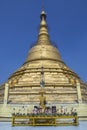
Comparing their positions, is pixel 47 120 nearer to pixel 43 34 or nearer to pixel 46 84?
pixel 46 84

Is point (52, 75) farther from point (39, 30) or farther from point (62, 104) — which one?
point (39, 30)

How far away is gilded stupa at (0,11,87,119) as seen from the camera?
28.0 m

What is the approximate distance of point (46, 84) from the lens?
31.8m

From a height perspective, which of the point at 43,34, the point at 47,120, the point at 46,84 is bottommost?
the point at 47,120

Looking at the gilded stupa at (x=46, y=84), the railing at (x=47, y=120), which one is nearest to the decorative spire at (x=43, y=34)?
the gilded stupa at (x=46, y=84)

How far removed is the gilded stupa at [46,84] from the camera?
1103 inches

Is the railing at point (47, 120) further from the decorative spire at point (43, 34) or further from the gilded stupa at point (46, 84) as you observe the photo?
the decorative spire at point (43, 34)

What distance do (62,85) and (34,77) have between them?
413 cm

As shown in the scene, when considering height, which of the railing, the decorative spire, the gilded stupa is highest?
the decorative spire

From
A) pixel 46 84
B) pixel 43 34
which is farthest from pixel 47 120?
pixel 43 34

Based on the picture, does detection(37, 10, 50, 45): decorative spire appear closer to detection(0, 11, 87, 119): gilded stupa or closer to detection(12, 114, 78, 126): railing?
detection(0, 11, 87, 119): gilded stupa

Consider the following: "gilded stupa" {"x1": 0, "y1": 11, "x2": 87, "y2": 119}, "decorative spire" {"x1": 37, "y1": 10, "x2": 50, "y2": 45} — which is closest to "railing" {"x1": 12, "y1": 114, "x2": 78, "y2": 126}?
"gilded stupa" {"x1": 0, "y1": 11, "x2": 87, "y2": 119}

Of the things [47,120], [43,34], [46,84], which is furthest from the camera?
[43,34]

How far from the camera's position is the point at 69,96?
2966 centimetres
